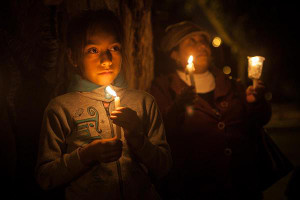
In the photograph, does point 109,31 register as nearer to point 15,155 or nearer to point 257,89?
point 15,155

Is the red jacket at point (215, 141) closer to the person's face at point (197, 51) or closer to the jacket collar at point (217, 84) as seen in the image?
the jacket collar at point (217, 84)

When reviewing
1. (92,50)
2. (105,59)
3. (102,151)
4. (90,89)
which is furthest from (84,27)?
(102,151)

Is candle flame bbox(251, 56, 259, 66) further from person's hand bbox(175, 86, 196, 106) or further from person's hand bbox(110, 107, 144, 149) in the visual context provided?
person's hand bbox(110, 107, 144, 149)

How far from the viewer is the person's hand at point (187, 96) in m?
2.34

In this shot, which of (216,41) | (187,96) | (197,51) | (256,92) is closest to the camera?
(187,96)

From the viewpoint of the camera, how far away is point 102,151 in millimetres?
1659

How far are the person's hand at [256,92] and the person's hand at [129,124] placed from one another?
1.54 meters

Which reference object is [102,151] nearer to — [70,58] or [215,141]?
[70,58]

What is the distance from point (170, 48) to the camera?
304 cm

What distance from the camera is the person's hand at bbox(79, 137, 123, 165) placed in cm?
166

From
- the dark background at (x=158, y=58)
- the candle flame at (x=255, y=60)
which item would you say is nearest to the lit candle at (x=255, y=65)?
the candle flame at (x=255, y=60)

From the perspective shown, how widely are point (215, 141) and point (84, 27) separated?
1785 mm

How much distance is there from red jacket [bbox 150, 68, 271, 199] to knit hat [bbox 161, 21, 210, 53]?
0.46 metres

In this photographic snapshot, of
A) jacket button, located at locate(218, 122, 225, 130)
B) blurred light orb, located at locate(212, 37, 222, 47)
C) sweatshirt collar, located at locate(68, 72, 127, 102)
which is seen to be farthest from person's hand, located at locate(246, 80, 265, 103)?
sweatshirt collar, located at locate(68, 72, 127, 102)
